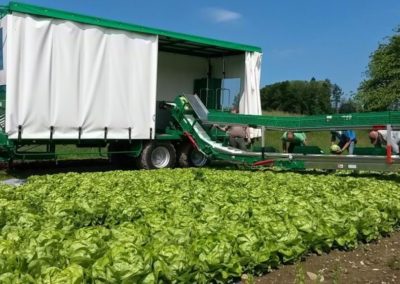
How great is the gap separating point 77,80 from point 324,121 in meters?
5.60

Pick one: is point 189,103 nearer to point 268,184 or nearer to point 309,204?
point 268,184

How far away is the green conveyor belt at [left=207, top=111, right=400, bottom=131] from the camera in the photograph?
10148mm

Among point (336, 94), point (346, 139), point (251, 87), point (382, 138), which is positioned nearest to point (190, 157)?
point (251, 87)

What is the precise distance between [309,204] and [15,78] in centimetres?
722

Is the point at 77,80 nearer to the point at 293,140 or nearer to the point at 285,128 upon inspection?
the point at 285,128

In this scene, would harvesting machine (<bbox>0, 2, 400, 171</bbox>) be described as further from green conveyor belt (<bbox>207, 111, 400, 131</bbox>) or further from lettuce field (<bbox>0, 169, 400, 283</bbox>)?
lettuce field (<bbox>0, 169, 400, 283</bbox>)

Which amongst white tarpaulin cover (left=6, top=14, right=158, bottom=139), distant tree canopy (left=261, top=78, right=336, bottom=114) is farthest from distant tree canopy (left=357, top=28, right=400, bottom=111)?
white tarpaulin cover (left=6, top=14, right=158, bottom=139)

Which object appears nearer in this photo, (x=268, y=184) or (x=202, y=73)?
(x=268, y=184)

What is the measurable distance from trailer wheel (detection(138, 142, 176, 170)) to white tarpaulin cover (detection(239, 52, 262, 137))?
2.84 meters

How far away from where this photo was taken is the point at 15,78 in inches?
418

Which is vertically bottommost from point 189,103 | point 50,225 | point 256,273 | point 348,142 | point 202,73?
point 256,273

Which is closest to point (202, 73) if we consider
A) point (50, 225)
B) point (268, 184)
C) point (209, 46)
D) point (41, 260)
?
point (209, 46)

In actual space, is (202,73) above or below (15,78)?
above

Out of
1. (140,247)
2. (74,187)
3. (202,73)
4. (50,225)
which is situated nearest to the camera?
(140,247)
